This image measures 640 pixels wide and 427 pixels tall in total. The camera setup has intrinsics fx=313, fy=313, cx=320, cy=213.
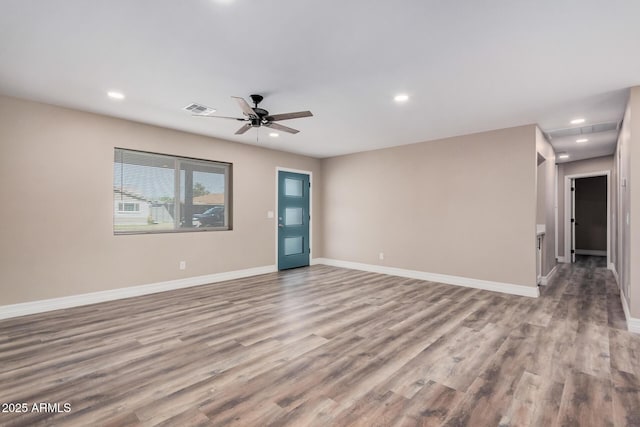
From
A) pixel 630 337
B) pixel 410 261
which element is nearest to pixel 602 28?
pixel 630 337

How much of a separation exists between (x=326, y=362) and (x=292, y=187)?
494 centimetres

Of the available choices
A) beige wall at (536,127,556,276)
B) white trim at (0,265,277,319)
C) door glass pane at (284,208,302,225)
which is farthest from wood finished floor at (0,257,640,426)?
door glass pane at (284,208,302,225)

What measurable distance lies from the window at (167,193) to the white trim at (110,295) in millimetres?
854

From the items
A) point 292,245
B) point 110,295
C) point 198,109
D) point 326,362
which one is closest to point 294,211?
point 292,245

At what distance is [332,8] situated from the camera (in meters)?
2.12

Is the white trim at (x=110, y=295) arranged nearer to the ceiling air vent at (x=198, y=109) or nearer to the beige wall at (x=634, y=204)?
the ceiling air vent at (x=198, y=109)

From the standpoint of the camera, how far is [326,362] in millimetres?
2605

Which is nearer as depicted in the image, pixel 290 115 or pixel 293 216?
pixel 290 115

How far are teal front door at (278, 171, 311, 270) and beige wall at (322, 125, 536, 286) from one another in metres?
0.66

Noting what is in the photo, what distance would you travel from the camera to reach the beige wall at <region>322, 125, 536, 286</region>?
190 inches

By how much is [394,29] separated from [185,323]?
11.6ft

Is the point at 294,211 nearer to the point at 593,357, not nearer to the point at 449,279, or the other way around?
the point at 449,279

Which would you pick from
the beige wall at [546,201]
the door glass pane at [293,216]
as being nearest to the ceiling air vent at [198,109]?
the door glass pane at [293,216]

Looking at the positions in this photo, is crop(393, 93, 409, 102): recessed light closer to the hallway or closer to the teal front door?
the hallway
